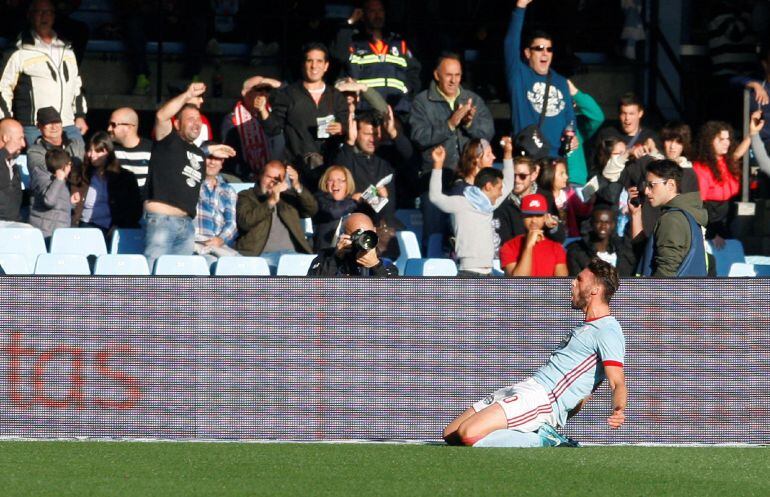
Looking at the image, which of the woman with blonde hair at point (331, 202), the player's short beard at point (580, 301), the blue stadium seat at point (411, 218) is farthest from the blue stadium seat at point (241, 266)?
the player's short beard at point (580, 301)

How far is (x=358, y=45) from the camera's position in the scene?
15.7 m

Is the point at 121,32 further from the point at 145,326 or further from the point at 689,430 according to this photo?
the point at 689,430

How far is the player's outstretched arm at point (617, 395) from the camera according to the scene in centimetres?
884

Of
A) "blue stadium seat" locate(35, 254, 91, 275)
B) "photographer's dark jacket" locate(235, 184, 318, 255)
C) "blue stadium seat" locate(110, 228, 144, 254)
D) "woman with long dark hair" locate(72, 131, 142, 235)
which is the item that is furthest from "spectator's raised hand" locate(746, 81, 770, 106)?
"blue stadium seat" locate(35, 254, 91, 275)

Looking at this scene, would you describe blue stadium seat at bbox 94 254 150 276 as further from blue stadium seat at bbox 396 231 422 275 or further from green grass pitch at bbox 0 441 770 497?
green grass pitch at bbox 0 441 770 497

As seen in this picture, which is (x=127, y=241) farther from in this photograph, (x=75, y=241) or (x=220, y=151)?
(x=220, y=151)

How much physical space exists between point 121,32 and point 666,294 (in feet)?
32.2

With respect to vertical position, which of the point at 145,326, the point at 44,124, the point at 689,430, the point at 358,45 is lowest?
the point at 689,430

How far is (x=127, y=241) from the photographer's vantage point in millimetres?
13695

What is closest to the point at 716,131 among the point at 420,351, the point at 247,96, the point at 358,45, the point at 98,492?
the point at 358,45

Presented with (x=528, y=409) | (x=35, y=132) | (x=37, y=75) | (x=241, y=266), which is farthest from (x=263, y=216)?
(x=528, y=409)

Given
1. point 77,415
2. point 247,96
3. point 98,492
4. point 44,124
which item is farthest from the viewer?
point 247,96

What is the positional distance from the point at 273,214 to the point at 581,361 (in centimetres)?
493

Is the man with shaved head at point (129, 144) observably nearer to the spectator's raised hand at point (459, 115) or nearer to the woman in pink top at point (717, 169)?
the spectator's raised hand at point (459, 115)
